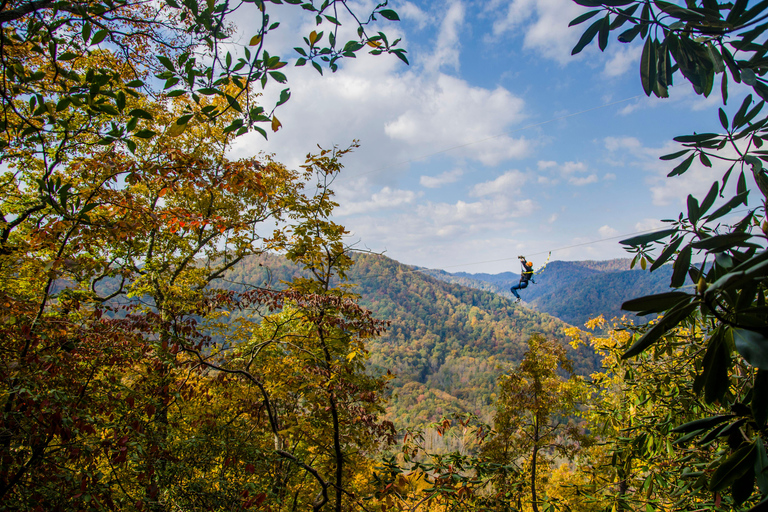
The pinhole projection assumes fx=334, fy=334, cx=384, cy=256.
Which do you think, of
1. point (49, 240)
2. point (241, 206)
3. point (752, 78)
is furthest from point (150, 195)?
point (752, 78)

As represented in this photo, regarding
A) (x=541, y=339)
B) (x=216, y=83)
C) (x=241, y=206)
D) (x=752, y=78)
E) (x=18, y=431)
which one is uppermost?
(x=241, y=206)

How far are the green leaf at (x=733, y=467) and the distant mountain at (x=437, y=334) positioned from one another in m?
56.2

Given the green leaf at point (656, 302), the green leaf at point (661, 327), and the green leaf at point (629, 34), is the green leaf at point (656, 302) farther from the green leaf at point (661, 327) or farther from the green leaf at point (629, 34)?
the green leaf at point (629, 34)

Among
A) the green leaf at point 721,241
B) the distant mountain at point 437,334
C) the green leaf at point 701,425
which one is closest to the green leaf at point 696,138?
the green leaf at point 721,241

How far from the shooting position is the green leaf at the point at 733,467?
605 millimetres

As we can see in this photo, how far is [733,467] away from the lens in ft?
2.06

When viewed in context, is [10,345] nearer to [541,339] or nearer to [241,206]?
[241,206]

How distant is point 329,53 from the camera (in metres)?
1.40

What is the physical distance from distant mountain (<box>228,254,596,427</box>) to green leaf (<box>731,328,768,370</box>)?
185 feet

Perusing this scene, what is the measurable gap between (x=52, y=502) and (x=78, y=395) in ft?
2.38

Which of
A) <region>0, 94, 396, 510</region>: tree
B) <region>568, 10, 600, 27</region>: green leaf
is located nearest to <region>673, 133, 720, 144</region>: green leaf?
<region>568, 10, 600, 27</region>: green leaf

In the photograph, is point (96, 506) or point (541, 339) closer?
point (96, 506)

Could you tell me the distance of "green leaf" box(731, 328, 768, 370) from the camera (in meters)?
0.44

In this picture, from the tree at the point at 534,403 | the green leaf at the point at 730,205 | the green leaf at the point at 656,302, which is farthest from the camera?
the tree at the point at 534,403
